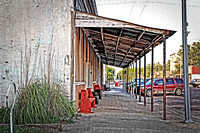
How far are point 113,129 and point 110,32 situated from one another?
16.2 ft

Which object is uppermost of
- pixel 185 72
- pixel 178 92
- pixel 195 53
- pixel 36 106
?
Result: pixel 195 53

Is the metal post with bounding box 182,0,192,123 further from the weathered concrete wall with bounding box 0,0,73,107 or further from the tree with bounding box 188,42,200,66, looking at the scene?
the tree with bounding box 188,42,200,66

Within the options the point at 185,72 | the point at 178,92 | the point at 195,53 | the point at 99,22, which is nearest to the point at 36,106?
the point at 99,22

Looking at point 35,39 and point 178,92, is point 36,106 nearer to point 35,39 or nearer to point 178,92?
point 35,39

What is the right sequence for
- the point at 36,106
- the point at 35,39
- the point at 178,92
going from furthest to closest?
the point at 178,92 < the point at 35,39 < the point at 36,106

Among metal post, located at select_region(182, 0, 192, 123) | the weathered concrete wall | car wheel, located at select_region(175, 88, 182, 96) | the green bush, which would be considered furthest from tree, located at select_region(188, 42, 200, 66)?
the green bush

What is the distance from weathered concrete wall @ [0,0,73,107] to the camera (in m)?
7.21

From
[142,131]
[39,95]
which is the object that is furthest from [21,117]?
[142,131]

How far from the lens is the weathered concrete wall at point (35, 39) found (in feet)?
23.7

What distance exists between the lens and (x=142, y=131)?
18.0 feet

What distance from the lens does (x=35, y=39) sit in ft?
23.9

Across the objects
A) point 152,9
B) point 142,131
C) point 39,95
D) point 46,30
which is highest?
point 152,9

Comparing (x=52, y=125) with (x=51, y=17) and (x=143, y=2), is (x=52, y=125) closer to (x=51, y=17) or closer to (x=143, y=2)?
(x=51, y=17)

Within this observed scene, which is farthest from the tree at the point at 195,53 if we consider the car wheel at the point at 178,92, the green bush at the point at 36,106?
the green bush at the point at 36,106
